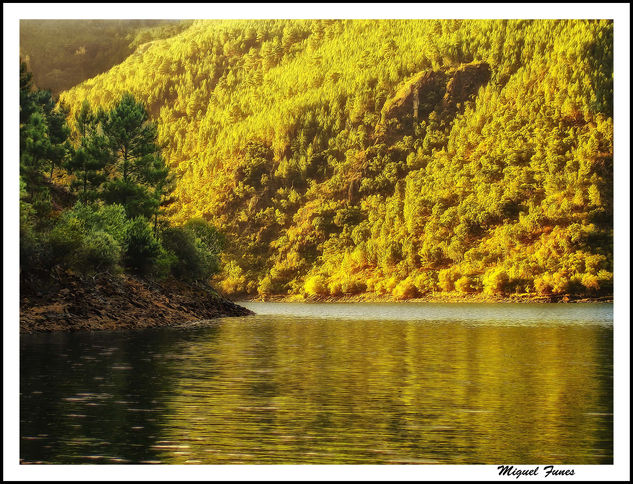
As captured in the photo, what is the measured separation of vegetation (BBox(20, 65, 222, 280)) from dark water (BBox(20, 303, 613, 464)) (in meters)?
15.6

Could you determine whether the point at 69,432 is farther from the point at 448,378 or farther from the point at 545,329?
the point at 545,329

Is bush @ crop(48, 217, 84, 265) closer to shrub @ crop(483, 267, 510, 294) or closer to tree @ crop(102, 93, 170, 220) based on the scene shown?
tree @ crop(102, 93, 170, 220)

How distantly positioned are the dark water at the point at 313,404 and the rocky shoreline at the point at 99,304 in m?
10.3

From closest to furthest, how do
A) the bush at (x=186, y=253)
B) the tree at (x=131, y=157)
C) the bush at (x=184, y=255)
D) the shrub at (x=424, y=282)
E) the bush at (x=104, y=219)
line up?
the bush at (x=104, y=219) → the tree at (x=131, y=157) → the bush at (x=184, y=255) → the bush at (x=186, y=253) → the shrub at (x=424, y=282)

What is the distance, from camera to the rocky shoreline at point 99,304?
60.0m

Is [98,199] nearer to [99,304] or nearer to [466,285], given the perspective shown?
[99,304]

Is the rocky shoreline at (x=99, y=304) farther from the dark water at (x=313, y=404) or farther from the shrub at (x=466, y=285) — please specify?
the shrub at (x=466, y=285)

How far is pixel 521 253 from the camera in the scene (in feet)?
608

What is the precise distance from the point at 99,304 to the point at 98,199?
Answer: 21.4m

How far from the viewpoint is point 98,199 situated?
84438 millimetres

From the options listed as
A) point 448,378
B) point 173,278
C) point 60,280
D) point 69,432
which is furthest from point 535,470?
point 173,278

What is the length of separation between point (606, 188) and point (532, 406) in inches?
6725

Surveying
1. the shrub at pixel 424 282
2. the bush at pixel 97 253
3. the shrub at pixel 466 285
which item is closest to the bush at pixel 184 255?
the bush at pixel 97 253

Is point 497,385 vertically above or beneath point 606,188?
beneath
